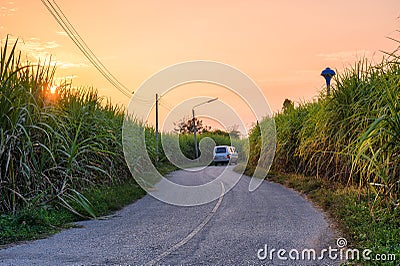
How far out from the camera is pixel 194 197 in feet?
47.4

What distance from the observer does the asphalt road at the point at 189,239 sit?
6.46 meters

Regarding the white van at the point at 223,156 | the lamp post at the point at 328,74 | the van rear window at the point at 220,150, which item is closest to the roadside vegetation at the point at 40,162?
the lamp post at the point at 328,74

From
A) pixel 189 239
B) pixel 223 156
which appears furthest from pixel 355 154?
pixel 223 156

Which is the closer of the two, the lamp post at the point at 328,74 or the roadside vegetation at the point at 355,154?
the roadside vegetation at the point at 355,154

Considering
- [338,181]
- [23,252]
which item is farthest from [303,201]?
[23,252]

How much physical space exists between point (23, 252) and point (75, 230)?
191 centimetres

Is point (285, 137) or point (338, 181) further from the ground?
point (285, 137)

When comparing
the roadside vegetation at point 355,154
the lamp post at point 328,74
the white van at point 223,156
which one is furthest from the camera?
the white van at point 223,156

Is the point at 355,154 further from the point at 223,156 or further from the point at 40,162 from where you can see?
the point at 223,156

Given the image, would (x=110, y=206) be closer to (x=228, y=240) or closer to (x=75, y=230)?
(x=75, y=230)

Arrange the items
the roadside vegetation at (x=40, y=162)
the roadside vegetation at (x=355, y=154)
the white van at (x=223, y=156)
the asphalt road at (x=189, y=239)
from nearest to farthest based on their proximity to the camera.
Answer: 1. the asphalt road at (x=189, y=239)
2. the roadside vegetation at (x=355, y=154)
3. the roadside vegetation at (x=40, y=162)
4. the white van at (x=223, y=156)

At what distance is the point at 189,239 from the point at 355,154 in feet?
13.4

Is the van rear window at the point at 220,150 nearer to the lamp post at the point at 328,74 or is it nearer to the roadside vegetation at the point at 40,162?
the lamp post at the point at 328,74

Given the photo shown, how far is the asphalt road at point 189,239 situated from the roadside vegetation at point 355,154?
0.65 m
